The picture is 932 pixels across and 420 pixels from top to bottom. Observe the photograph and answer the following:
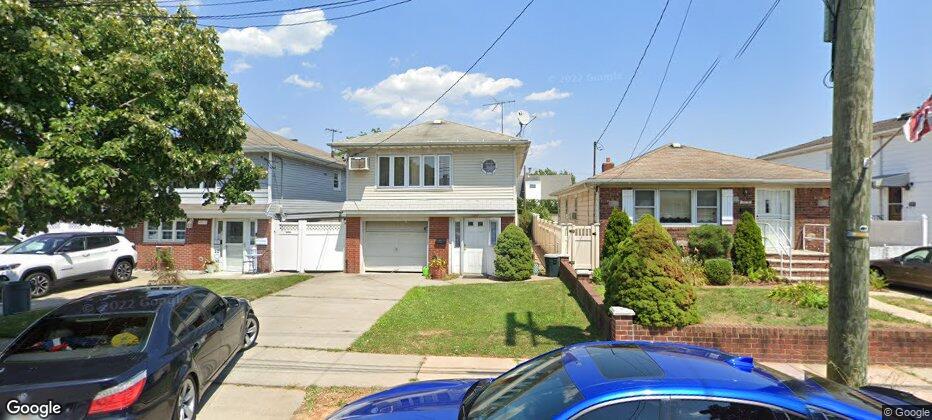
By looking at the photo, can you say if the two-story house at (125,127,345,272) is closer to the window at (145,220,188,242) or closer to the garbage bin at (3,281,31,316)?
the window at (145,220,188,242)

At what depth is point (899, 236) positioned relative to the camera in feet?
54.9

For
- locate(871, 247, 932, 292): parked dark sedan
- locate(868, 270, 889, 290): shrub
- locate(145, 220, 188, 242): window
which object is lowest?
locate(868, 270, 889, 290): shrub

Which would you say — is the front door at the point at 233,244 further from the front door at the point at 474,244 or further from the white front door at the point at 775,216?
the white front door at the point at 775,216

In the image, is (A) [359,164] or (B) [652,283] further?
(A) [359,164]

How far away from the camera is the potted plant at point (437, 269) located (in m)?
15.5

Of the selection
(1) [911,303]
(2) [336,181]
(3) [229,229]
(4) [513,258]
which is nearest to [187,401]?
(4) [513,258]

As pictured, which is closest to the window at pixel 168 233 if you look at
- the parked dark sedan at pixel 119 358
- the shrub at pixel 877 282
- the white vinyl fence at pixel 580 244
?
the parked dark sedan at pixel 119 358

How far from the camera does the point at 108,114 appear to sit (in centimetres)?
643

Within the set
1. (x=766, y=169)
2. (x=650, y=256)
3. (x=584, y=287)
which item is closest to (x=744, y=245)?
(x=766, y=169)

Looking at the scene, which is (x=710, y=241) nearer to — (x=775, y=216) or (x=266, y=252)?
(x=775, y=216)

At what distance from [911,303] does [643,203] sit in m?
6.68

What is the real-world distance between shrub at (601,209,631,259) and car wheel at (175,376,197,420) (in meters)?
11.1

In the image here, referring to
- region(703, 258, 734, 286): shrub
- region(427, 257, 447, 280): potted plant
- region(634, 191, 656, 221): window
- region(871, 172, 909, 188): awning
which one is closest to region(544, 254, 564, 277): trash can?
region(634, 191, 656, 221): window

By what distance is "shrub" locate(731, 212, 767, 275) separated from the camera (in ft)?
43.7
